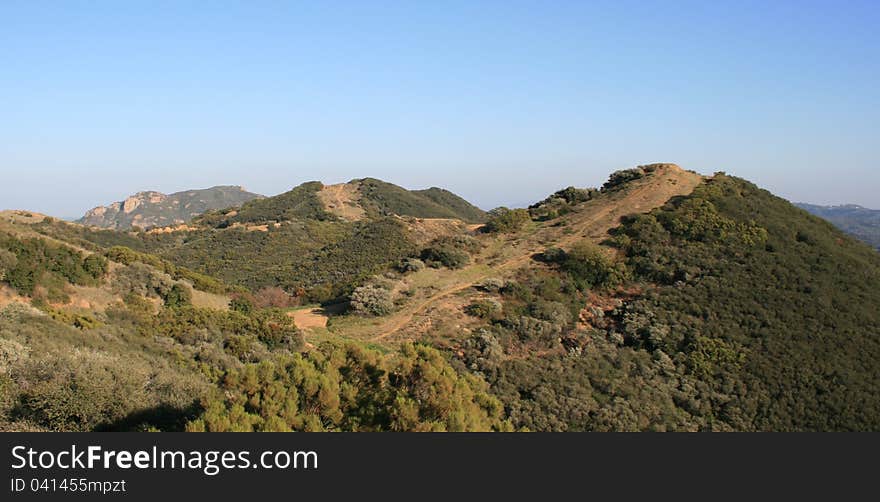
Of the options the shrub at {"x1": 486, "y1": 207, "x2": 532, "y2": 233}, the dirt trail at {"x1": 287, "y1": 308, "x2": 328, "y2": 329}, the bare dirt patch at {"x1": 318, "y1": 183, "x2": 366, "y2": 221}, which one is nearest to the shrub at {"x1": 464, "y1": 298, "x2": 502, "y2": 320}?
the dirt trail at {"x1": 287, "y1": 308, "x2": 328, "y2": 329}

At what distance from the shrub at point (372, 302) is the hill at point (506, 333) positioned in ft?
0.44

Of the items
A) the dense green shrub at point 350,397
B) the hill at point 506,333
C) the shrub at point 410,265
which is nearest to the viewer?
the dense green shrub at point 350,397

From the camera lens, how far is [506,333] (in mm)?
23562

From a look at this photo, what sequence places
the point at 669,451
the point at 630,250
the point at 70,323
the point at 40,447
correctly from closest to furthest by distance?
the point at 40,447 < the point at 669,451 < the point at 70,323 < the point at 630,250

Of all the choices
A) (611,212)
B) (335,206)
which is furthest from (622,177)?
(335,206)

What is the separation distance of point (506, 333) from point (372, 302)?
701 centimetres

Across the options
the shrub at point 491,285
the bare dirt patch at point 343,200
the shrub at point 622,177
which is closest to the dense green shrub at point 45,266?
the shrub at point 491,285

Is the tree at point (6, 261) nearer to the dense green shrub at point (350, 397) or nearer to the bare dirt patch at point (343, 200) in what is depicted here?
the dense green shrub at point (350, 397)

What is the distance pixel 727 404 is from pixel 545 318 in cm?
792

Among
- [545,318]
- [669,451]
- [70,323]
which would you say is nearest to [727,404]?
[545,318]

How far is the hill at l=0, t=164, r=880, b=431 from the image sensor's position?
1115 cm

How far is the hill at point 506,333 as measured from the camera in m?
11.1

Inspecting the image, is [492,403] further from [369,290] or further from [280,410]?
[369,290]

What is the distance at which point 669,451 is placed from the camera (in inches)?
334
